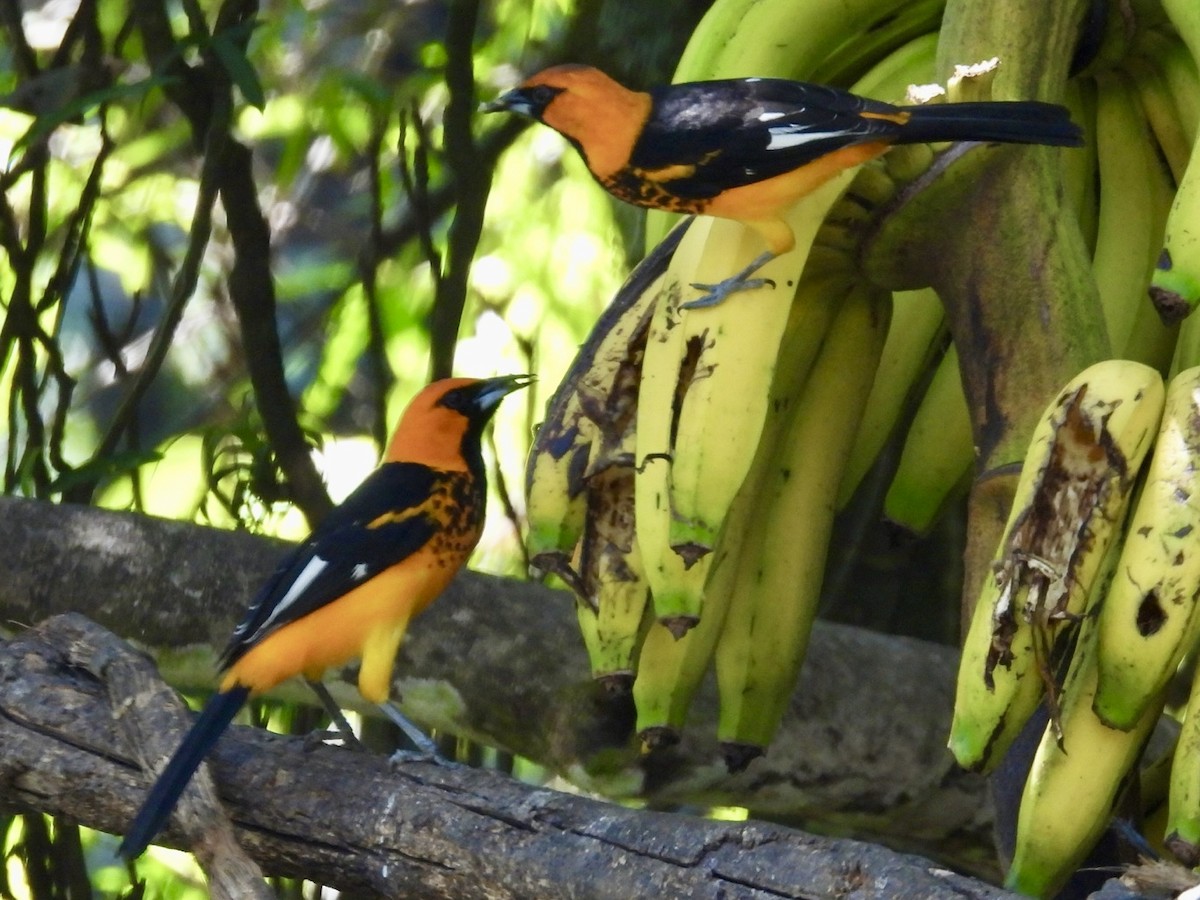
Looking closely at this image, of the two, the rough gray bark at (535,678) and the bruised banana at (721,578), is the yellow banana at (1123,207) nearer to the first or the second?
the bruised banana at (721,578)

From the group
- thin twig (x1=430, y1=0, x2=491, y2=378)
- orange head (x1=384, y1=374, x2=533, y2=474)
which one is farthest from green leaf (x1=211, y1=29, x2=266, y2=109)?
orange head (x1=384, y1=374, x2=533, y2=474)

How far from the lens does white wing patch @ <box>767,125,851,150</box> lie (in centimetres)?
122

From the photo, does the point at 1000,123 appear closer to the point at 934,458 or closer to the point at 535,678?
the point at 934,458

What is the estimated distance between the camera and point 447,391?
1.80m

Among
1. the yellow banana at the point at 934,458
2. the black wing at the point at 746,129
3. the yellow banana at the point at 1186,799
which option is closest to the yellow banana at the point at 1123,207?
the yellow banana at the point at 934,458

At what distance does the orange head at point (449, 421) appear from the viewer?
1.79m

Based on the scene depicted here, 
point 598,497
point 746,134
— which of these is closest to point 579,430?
point 598,497

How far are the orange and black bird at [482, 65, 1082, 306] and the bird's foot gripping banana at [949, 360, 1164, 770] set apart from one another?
0.26 m

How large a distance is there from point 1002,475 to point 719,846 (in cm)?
31

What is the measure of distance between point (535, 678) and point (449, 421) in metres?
0.36

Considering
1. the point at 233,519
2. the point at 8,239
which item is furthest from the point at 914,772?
the point at 8,239

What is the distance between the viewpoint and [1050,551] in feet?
3.08

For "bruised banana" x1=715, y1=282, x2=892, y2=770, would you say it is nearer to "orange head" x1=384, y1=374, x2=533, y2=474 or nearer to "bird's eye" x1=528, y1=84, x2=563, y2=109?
"bird's eye" x1=528, y1=84, x2=563, y2=109

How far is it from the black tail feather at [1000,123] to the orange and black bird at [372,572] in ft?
2.18
